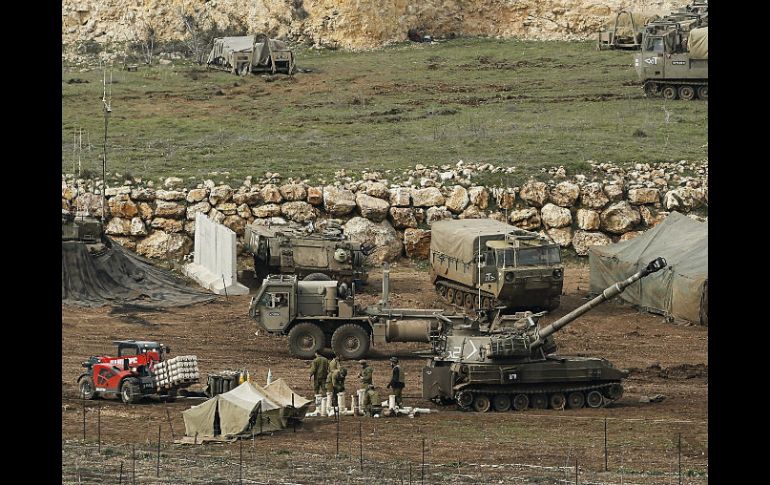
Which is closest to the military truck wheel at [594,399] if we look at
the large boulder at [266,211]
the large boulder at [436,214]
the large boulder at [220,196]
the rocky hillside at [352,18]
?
the large boulder at [436,214]

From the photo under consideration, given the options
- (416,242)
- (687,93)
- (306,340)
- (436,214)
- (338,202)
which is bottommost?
(306,340)

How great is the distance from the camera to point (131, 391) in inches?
1241

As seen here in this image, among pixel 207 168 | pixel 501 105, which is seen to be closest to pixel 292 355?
pixel 207 168

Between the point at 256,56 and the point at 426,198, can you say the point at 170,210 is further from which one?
the point at 256,56

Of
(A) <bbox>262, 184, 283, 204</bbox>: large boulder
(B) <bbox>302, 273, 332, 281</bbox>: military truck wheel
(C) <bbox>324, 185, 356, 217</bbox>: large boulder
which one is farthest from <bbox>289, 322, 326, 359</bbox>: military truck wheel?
(A) <bbox>262, 184, 283, 204</bbox>: large boulder

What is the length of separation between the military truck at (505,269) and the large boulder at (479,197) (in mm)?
6549

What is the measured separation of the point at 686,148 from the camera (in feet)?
169

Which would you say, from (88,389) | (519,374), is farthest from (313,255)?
(519,374)

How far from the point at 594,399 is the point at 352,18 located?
38.9 m

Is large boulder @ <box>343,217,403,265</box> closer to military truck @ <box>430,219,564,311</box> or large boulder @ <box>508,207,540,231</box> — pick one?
large boulder @ <box>508,207,540,231</box>

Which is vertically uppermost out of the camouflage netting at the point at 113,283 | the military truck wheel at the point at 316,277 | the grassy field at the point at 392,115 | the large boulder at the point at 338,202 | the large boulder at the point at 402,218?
the grassy field at the point at 392,115

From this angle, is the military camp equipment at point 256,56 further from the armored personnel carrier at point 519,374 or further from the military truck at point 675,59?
the armored personnel carrier at point 519,374

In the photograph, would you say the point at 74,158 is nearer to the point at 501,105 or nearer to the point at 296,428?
the point at 501,105

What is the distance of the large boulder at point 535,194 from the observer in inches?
1869
